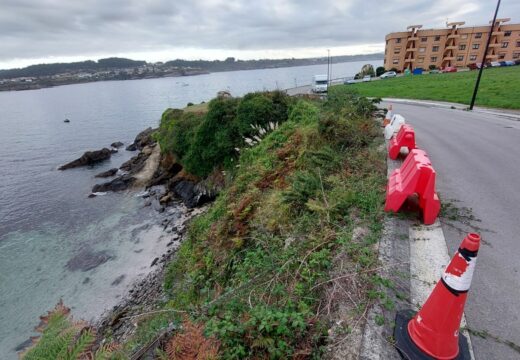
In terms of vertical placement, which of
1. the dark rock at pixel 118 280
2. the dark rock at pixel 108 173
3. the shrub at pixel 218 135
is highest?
the shrub at pixel 218 135

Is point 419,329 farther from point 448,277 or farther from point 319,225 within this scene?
point 319,225

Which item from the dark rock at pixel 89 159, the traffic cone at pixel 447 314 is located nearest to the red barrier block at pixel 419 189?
the traffic cone at pixel 447 314

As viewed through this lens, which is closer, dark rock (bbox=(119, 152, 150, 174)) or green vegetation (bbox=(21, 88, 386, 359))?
green vegetation (bbox=(21, 88, 386, 359))

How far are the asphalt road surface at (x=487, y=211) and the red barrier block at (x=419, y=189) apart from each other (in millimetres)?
398

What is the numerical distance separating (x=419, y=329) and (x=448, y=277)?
0.55 metres

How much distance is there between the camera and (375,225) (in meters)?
4.06

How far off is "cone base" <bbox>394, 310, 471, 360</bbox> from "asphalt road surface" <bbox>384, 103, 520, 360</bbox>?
0.13 metres

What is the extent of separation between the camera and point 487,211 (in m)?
4.68

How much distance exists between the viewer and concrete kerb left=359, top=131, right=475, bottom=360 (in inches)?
95.7

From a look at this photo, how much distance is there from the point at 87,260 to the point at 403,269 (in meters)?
15.8

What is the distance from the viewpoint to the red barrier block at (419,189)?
4.05m

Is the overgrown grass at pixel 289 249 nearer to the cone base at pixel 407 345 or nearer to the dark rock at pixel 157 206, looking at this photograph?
the cone base at pixel 407 345

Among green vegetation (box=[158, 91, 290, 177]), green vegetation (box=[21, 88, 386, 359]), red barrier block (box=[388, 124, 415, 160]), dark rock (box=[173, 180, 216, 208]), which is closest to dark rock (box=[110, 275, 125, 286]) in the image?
green vegetation (box=[21, 88, 386, 359])

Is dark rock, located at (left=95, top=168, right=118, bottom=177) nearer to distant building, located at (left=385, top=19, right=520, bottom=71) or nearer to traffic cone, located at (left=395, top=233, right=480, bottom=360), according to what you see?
traffic cone, located at (left=395, top=233, right=480, bottom=360)
